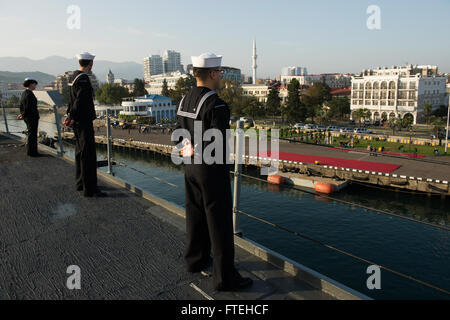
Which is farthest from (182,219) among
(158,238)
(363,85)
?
(363,85)

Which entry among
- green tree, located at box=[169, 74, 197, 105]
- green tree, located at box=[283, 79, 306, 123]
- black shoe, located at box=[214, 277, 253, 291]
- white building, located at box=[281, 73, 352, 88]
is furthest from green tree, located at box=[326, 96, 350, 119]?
black shoe, located at box=[214, 277, 253, 291]

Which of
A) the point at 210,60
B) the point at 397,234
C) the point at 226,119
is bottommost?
the point at 397,234

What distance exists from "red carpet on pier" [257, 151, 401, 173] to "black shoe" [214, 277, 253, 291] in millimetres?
27863

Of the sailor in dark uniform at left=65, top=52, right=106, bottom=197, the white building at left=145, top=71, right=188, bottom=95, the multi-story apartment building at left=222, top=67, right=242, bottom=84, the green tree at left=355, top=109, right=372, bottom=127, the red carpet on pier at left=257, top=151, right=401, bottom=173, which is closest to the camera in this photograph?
the sailor in dark uniform at left=65, top=52, right=106, bottom=197

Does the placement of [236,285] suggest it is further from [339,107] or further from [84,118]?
[339,107]

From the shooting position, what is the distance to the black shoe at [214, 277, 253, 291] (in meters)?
2.86

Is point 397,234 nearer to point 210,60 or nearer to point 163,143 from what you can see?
point 210,60

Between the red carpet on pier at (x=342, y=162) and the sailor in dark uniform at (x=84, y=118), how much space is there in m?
26.9

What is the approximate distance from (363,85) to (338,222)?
5659 centimetres

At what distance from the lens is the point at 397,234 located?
1773 cm

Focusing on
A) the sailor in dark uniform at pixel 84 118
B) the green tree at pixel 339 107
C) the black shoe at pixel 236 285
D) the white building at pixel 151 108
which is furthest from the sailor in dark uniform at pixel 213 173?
the green tree at pixel 339 107

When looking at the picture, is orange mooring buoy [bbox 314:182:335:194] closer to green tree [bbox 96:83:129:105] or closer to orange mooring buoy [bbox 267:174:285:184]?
orange mooring buoy [bbox 267:174:285:184]

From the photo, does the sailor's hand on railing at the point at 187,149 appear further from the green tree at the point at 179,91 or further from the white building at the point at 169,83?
the white building at the point at 169,83
